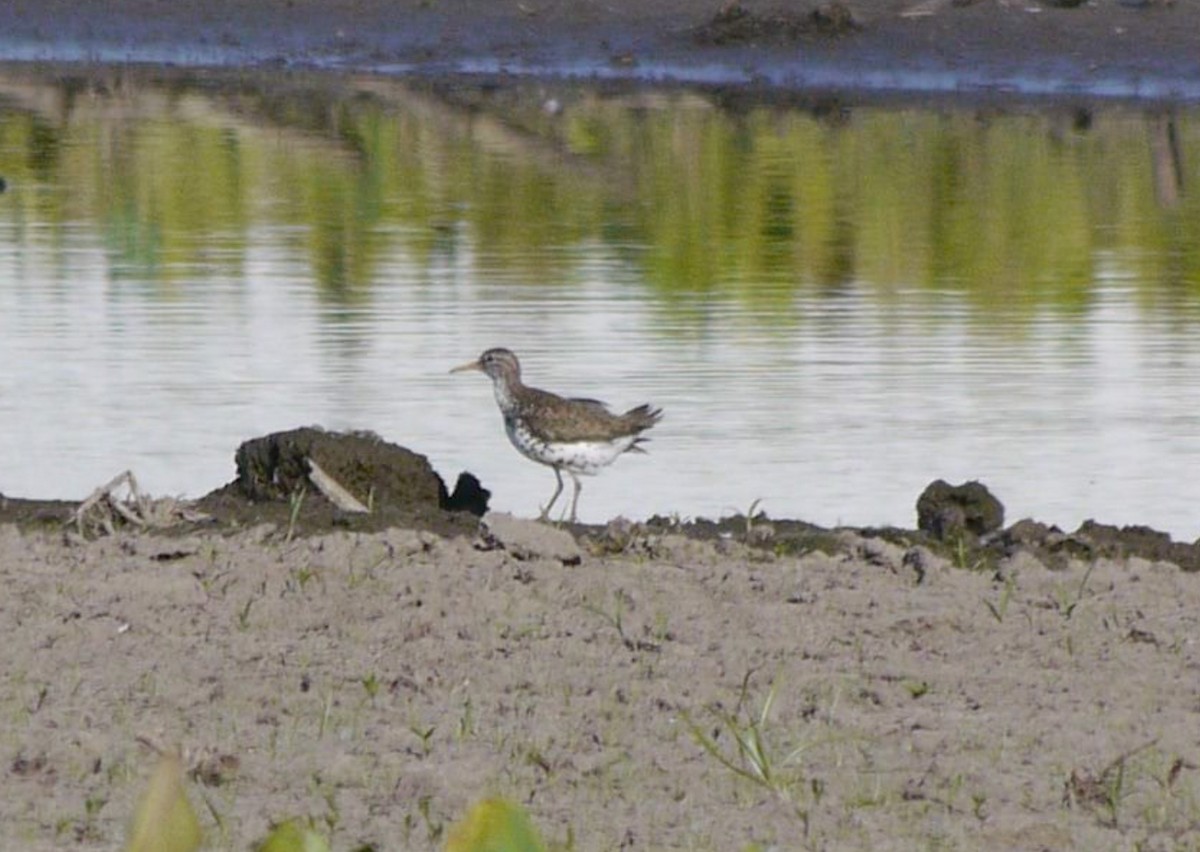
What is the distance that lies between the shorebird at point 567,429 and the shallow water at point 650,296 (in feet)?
0.63

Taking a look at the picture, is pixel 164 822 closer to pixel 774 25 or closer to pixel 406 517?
pixel 406 517

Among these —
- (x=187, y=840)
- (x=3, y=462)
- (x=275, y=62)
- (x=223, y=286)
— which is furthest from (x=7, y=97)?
(x=187, y=840)

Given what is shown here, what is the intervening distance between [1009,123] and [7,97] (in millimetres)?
7328

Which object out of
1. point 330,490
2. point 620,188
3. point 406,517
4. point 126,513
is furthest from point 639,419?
point 620,188

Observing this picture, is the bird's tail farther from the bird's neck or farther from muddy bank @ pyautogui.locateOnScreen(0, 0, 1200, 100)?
muddy bank @ pyautogui.locateOnScreen(0, 0, 1200, 100)

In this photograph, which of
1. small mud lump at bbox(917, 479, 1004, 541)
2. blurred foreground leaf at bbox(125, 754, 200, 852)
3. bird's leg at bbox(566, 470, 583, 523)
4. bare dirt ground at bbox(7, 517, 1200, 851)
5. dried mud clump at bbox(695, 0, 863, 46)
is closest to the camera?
blurred foreground leaf at bbox(125, 754, 200, 852)

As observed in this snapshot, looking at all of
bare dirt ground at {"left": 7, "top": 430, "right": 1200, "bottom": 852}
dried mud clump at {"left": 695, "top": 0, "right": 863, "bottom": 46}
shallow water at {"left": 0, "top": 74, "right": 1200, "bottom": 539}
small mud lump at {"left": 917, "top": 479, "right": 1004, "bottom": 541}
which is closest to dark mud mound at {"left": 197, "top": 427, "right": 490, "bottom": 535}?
bare dirt ground at {"left": 7, "top": 430, "right": 1200, "bottom": 852}

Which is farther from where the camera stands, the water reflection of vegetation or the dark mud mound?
the water reflection of vegetation

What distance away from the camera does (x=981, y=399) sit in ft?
31.1

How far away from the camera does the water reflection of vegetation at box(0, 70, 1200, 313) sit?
1245cm

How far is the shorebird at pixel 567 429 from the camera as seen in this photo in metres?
8.11

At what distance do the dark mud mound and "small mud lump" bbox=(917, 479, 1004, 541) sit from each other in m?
1.18

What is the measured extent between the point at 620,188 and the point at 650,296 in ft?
13.3

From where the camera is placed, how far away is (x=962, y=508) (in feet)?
23.5
